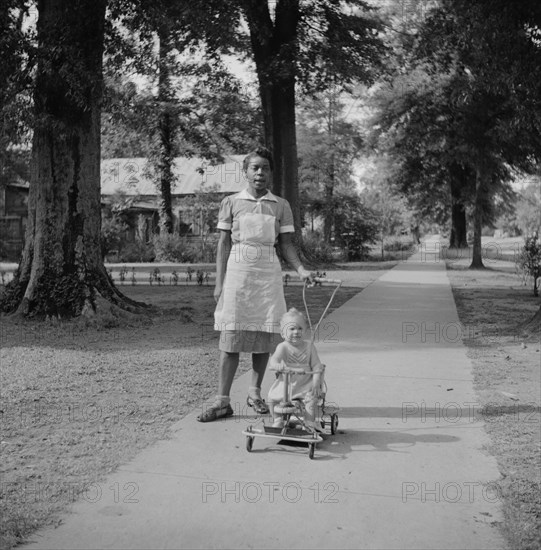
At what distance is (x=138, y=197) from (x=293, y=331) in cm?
3890

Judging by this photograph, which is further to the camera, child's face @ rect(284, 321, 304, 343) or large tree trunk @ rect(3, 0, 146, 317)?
large tree trunk @ rect(3, 0, 146, 317)

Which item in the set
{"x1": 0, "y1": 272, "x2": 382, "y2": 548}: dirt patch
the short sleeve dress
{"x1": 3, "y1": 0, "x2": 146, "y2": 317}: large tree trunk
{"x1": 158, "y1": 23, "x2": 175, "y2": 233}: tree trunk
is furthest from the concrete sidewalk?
{"x1": 158, "y1": 23, "x2": 175, "y2": 233}: tree trunk

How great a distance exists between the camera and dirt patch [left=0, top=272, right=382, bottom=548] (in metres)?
3.68

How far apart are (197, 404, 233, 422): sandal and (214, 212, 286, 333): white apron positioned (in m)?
0.62

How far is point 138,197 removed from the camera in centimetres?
4212

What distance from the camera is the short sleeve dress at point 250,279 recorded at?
16.4 feet

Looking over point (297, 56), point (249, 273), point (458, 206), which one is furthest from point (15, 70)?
point (458, 206)

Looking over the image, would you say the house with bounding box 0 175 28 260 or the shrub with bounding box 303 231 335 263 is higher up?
the house with bounding box 0 175 28 260

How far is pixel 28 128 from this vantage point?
34.1ft

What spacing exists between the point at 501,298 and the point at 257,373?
36.2 feet

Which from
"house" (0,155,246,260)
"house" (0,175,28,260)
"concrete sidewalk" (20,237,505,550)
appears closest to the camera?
"concrete sidewalk" (20,237,505,550)

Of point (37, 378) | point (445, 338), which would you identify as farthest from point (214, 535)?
point (445, 338)

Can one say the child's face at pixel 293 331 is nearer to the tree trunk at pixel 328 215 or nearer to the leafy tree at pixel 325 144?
the tree trunk at pixel 328 215

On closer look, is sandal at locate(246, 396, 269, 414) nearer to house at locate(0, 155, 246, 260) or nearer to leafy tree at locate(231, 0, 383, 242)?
leafy tree at locate(231, 0, 383, 242)
